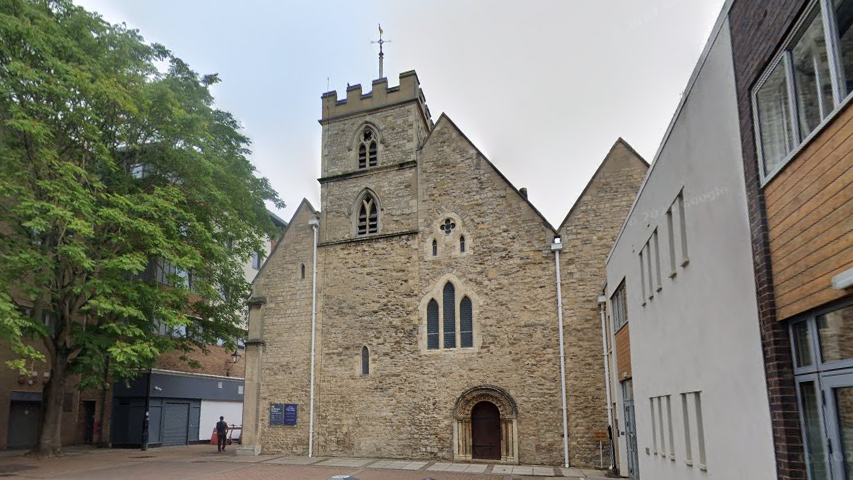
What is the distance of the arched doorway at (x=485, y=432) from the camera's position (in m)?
18.4

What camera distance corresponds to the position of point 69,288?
17969 mm

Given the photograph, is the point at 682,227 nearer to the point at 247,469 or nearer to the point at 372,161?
the point at 247,469

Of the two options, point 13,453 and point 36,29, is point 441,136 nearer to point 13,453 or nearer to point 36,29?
point 36,29

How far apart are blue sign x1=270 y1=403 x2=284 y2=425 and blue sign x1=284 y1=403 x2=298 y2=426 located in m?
0.17

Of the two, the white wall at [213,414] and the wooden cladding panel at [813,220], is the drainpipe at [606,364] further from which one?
the white wall at [213,414]

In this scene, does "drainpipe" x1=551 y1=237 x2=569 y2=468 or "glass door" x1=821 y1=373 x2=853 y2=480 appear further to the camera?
"drainpipe" x1=551 y1=237 x2=569 y2=468

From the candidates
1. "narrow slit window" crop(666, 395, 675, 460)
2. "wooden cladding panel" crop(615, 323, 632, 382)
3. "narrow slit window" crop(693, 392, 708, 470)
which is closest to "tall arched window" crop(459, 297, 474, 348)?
"wooden cladding panel" crop(615, 323, 632, 382)

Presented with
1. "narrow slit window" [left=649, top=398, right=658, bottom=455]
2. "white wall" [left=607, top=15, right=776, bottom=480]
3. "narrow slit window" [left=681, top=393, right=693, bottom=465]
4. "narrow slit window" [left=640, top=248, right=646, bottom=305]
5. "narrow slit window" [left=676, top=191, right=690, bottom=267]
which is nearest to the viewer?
"white wall" [left=607, top=15, right=776, bottom=480]

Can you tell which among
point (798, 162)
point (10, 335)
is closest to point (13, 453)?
point (10, 335)

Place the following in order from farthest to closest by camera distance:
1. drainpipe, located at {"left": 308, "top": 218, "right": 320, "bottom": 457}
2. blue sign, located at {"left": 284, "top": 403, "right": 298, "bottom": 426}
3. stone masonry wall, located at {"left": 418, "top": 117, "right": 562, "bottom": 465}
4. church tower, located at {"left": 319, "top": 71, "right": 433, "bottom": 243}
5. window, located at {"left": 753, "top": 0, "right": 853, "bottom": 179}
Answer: church tower, located at {"left": 319, "top": 71, "right": 433, "bottom": 243}
blue sign, located at {"left": 284, "top": 403, "right": 298, "bottom": 426}
drainpipe, located at {"left": 308, "top": 218, "right": 320, "bottom": 457}
stone masonry wall, located at {"left": 418, "top": 117, "right": 562, "bottom": 465}
window, located at {"left": 753, "top": 0, "right": 853, "bottom": 179}

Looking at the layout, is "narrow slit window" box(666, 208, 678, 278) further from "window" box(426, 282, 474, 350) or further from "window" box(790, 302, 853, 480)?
"window" box(426, 282, 474, 350)

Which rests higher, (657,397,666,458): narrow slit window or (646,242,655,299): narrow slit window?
(646,242,655,299): narrow slit window

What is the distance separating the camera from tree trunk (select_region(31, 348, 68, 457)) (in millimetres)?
18719

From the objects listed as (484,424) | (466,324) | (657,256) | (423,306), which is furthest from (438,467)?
(657,256)
